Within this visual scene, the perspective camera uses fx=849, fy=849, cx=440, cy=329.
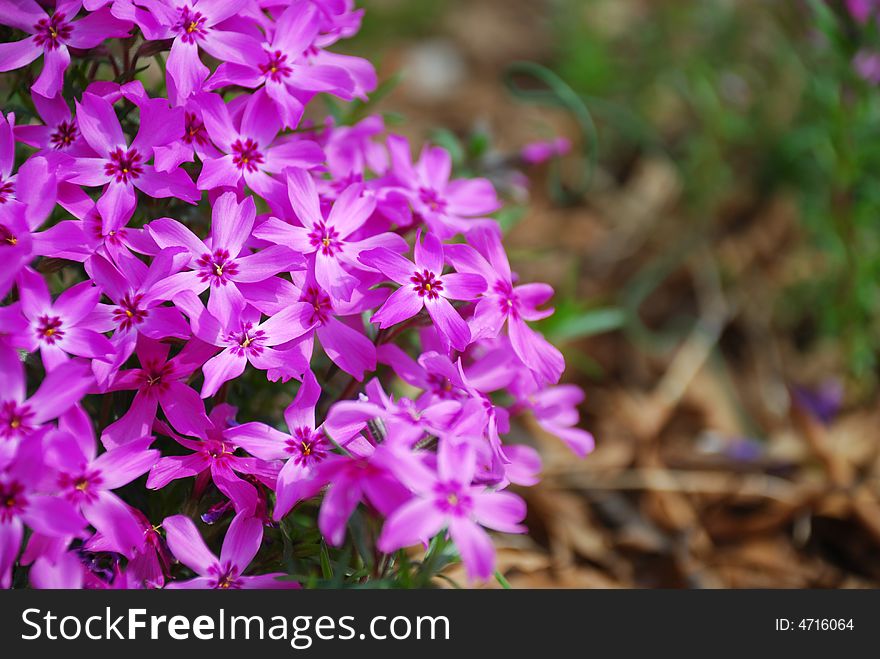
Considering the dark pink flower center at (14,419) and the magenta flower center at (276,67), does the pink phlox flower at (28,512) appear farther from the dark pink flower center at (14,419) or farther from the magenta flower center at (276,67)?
the magenta flower center at (276,67)

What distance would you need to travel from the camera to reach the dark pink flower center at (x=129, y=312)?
1.19m

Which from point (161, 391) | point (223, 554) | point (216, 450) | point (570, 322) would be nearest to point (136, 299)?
point (161, 391)

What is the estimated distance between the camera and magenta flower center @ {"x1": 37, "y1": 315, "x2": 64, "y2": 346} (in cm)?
114

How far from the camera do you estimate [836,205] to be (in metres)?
2.30

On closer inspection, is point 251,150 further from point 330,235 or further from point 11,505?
point 11,505

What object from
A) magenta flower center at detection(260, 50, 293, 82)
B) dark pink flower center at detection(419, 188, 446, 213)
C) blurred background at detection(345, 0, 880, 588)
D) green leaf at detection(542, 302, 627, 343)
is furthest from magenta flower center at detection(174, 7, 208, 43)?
green leaf at detection(542, 302, 627, 343)

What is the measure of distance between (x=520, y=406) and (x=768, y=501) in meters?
0.99

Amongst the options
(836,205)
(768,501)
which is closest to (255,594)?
(768,501)

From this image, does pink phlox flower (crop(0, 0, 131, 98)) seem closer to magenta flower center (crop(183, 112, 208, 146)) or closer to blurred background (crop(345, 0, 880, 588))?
magenta flower center (crop(183, 112, 208, 146))

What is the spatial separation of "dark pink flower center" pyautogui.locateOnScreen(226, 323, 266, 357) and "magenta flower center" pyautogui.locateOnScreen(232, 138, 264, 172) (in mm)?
262

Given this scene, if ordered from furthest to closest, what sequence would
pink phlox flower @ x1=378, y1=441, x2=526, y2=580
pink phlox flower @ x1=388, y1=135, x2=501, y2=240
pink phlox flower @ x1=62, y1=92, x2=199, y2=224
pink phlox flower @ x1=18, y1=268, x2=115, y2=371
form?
pink phlox flower @ x1=388, y1=135, x2=501, y2=240
pink phlox flower @ x1=62, y1=92, x2=199, y2=224
pink phlox flower @ x1=18, y1=268, x2=115, y2=371
pink phlox flower @ x1=378, y1=441, x2=526, y2=580

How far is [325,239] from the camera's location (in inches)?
50.3

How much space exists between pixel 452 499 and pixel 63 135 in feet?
2.68

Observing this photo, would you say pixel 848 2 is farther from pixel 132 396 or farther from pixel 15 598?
pixel 15 598
